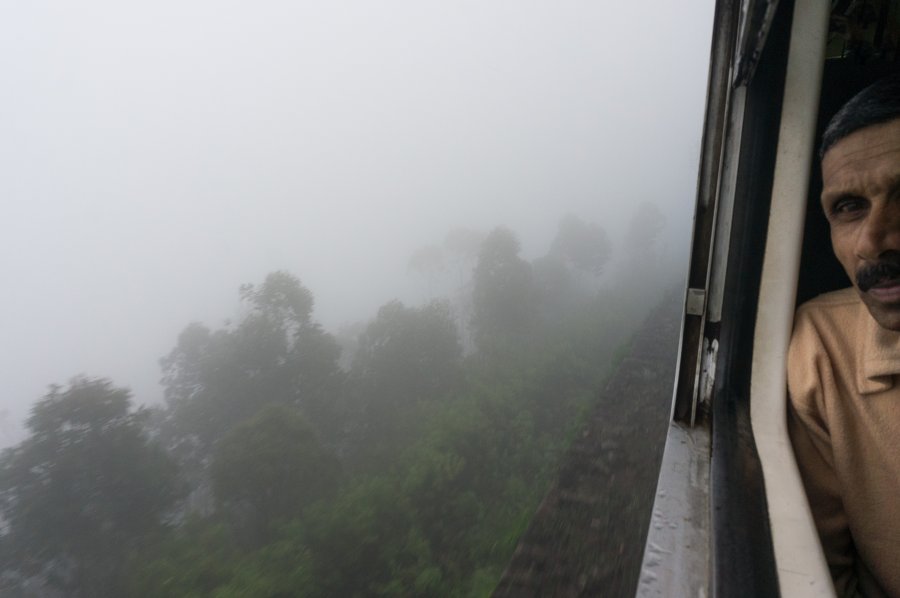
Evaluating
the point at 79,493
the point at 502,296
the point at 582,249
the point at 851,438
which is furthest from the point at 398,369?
the point at 582,249

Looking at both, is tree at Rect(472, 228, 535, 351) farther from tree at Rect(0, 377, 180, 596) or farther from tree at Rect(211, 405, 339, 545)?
tree at Rect(0, 377, 180, 596)

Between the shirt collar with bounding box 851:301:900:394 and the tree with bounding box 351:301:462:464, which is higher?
the shirt collar with bounding box 851:301:900:394

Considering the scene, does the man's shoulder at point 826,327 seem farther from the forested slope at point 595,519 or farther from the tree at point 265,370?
the tree at point 265,370

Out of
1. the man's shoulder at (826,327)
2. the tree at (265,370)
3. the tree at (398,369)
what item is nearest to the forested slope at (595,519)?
the man's shoulder at (826,327)

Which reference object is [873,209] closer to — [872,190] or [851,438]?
[872,190]

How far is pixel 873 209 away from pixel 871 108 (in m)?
0.23

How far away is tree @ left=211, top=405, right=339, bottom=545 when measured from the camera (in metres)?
20.5

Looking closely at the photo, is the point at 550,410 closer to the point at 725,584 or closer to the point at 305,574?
the point at 305,574

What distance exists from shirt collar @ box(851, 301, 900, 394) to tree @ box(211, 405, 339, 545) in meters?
22.8

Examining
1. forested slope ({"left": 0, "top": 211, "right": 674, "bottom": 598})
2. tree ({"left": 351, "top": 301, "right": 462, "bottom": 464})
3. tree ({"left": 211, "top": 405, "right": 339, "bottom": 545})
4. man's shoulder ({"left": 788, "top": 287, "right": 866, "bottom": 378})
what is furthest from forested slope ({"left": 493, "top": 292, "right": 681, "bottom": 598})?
tree ({"left": 351, "top": 301, "right": 462, "bottom": 464})

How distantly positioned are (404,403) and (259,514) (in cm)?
1188

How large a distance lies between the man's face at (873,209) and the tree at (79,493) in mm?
26517

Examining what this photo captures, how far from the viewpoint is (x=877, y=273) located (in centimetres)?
104

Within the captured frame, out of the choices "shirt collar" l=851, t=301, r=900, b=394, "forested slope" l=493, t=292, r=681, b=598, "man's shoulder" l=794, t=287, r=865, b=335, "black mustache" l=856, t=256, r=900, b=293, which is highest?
"black mustache" l=856, t=256, r=900, b=293
